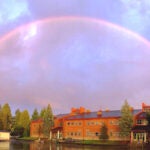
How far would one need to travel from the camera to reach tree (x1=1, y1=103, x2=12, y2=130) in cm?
14550

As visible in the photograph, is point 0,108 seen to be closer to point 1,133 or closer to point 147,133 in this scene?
point 1,133

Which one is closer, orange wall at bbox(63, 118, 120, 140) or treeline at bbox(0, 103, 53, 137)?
orange wall at bbox(63, 118, 120, 140)

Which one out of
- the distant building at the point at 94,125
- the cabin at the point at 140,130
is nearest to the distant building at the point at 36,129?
the distant building at the point at 94,125

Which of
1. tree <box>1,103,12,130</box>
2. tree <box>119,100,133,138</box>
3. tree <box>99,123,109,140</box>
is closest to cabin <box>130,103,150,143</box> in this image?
tree <box>119,100,133,138</box>

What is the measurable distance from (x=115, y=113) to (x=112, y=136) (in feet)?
29.6

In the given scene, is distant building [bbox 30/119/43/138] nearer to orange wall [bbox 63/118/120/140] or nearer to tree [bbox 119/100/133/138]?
orange wall [bbox 63/118/120/140]

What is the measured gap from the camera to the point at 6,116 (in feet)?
481

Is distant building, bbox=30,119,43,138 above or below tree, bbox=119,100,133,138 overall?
below

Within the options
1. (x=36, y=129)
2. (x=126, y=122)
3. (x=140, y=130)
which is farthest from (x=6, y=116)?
(x=140, y=130)

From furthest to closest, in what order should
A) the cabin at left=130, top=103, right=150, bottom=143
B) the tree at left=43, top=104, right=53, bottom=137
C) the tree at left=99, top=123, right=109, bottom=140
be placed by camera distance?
the tree at left=43, top=104, right=53, bottom=137, the tree at left=99, top=123, right=109, bottom=140, the cabin at left=130, top=103, right=150, bottom=143

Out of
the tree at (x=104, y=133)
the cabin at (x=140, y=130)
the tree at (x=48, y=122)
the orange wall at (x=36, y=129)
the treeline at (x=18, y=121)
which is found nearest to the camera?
the cabin at (x=140, y=130)

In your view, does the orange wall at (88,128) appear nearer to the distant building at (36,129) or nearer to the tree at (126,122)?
the tree at (126,122)

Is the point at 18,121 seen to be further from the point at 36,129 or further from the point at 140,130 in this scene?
the point at 140,130

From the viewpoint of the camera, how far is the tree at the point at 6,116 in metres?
146
